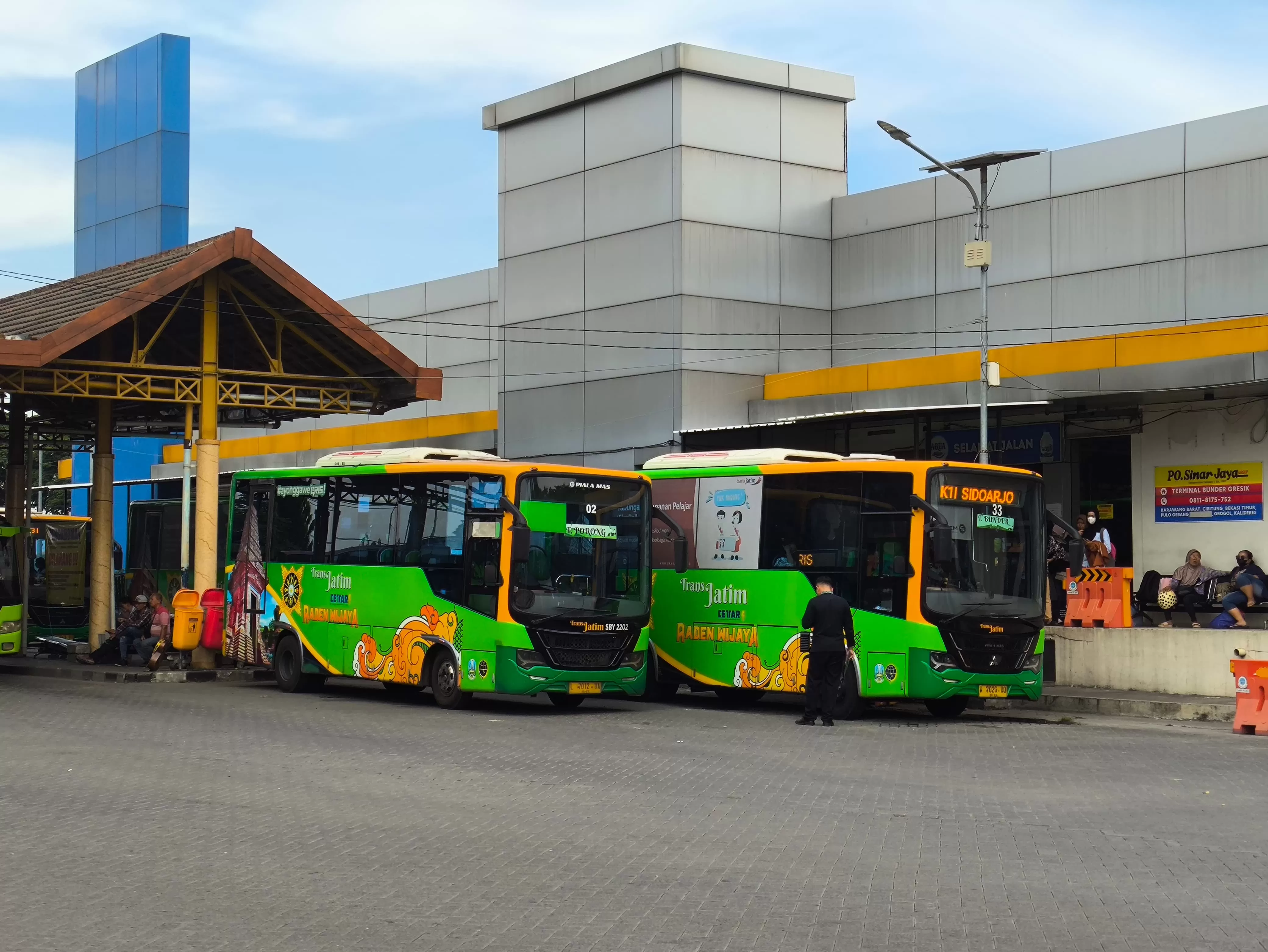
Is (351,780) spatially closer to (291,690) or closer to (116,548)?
(291,690)

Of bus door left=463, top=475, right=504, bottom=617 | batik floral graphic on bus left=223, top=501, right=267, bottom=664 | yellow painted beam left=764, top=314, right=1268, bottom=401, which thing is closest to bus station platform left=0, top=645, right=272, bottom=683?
batik floral graphic on bus left=223, top=501, right=267, bottom=664

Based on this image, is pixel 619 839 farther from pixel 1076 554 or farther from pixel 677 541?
pixel 1076 554

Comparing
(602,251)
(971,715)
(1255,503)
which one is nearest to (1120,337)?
(1255,503)

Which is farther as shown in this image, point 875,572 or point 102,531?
point 102,531

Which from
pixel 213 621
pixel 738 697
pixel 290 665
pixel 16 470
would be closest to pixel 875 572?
pixel 738 697

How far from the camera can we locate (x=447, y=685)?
20.1m

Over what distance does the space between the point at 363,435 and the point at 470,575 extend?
29.2 meters

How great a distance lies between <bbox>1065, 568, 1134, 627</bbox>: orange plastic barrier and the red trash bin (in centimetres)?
1244

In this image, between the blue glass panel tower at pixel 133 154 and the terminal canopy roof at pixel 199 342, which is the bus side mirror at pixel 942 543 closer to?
the terminal canopy roof at pixel 199 342

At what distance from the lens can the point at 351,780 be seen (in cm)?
1295

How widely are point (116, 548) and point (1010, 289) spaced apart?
1897 centimetres

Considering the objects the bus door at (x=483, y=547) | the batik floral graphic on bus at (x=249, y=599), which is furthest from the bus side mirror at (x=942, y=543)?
the batik floral graphic on bus at (x=249, y=599)

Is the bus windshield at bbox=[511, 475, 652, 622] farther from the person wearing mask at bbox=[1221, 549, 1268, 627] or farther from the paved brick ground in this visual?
the person wearing mask at bbox=[1221, 549, 1268, 627]

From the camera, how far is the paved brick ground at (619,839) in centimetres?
757
